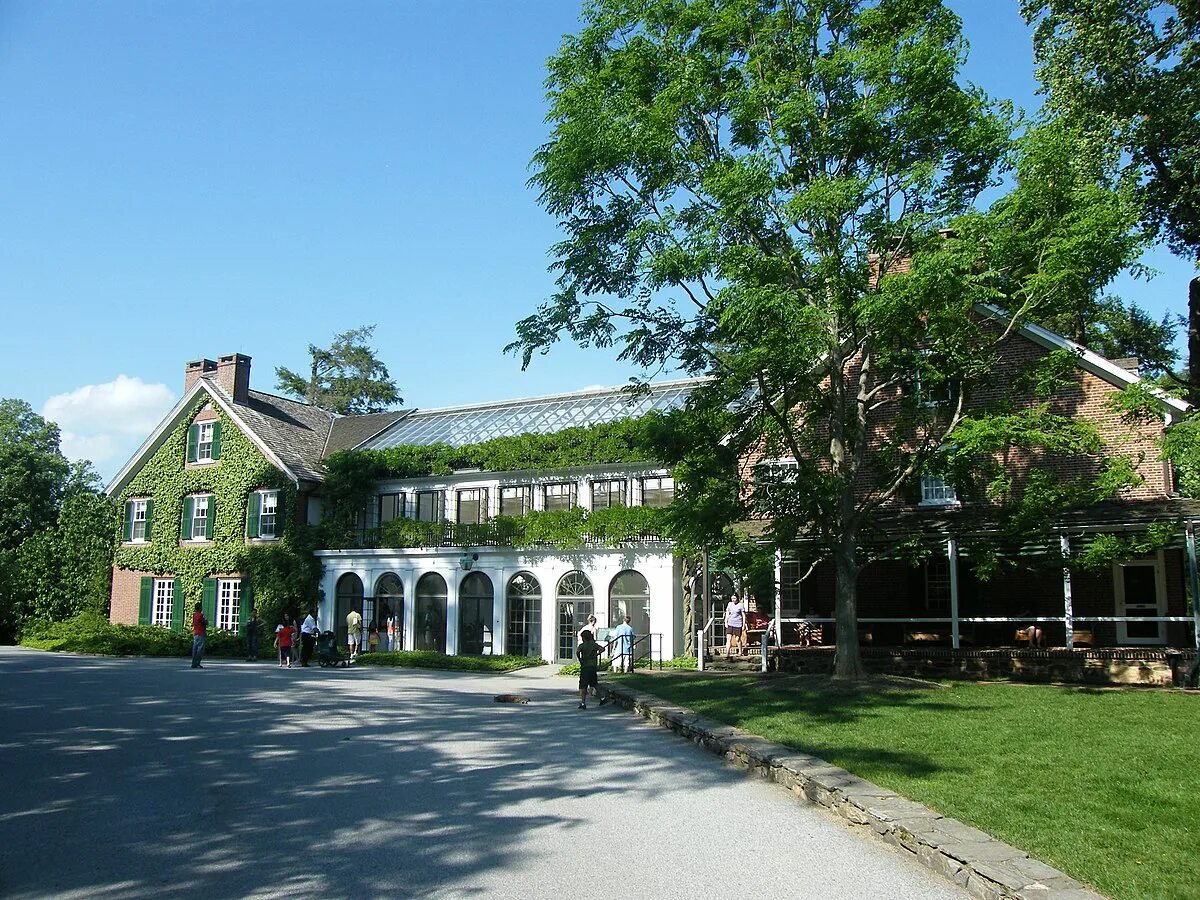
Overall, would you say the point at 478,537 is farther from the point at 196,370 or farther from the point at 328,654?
the point at 196,370

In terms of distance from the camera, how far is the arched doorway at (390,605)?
1318 inches

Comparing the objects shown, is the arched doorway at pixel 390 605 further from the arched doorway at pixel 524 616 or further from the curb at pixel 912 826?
the curb at pixel 912 826

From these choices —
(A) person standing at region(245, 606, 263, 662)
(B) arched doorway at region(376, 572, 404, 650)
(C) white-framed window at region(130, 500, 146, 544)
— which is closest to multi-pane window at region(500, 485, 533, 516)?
(B) arched doorway at region(376, 572, 404, 650)

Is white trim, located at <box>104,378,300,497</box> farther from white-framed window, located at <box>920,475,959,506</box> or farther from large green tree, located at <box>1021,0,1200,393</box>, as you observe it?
large green tree, located at <box>1021,0,1200,393</box>

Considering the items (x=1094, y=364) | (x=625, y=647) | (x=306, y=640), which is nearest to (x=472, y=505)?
(x=306, y=640)

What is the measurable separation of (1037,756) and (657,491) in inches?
795

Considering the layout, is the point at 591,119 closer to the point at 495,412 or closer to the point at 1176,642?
the point at 1176,642

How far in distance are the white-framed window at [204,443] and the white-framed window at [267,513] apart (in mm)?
3770

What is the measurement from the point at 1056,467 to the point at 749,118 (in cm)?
1103

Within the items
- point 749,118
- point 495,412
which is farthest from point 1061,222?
point 495,412

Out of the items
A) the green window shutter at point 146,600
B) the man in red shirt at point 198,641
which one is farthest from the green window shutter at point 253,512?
the man in red shirt at point 198,641

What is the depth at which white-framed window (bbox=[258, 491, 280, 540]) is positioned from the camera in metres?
36.1

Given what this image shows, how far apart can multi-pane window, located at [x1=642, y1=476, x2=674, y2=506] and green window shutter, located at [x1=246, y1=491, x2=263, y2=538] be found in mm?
15598

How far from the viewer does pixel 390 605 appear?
112 ft
